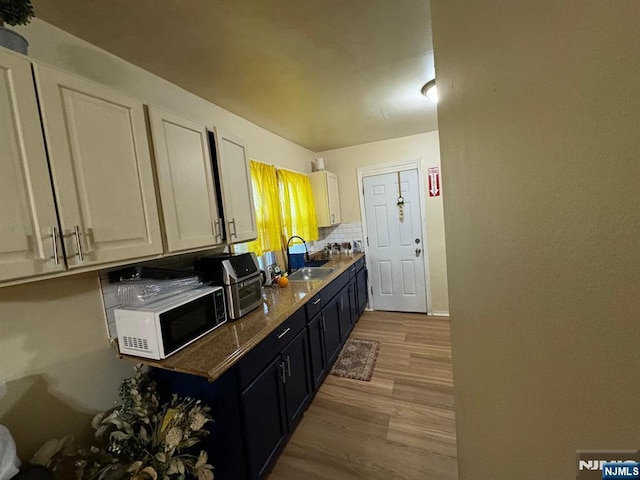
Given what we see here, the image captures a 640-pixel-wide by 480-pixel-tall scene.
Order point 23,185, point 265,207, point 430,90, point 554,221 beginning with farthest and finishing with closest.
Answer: point 265,207, point 430,90, point 23,185, point 554,221

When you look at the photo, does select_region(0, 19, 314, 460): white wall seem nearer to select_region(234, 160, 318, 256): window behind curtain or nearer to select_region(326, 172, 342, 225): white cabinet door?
select_region(234, 160, 318, 256): window behind curtain

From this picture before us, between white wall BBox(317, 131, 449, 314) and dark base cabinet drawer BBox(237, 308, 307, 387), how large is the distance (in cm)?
226

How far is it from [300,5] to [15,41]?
3.40 ft

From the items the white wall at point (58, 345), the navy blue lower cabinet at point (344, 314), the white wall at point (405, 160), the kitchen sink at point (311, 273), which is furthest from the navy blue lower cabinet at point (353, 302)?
the white wall at point (58, 345)

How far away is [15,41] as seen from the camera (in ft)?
2.74

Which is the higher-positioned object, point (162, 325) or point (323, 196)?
point (323, 196)

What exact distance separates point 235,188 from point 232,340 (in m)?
0.96

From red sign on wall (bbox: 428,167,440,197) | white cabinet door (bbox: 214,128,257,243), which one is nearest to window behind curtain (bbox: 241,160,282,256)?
white cabinet door (bbox: 214,128,257,243)

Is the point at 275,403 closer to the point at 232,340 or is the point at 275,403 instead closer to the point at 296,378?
the point at 296,378

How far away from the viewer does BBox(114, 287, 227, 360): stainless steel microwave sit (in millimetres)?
1157

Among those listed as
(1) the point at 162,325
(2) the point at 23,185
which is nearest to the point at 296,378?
(1) the point at 162,325

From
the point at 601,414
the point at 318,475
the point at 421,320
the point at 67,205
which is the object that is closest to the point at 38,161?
the point at 67,205

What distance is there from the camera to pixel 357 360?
2.58 m

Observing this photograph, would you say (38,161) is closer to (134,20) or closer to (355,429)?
(134,20)
